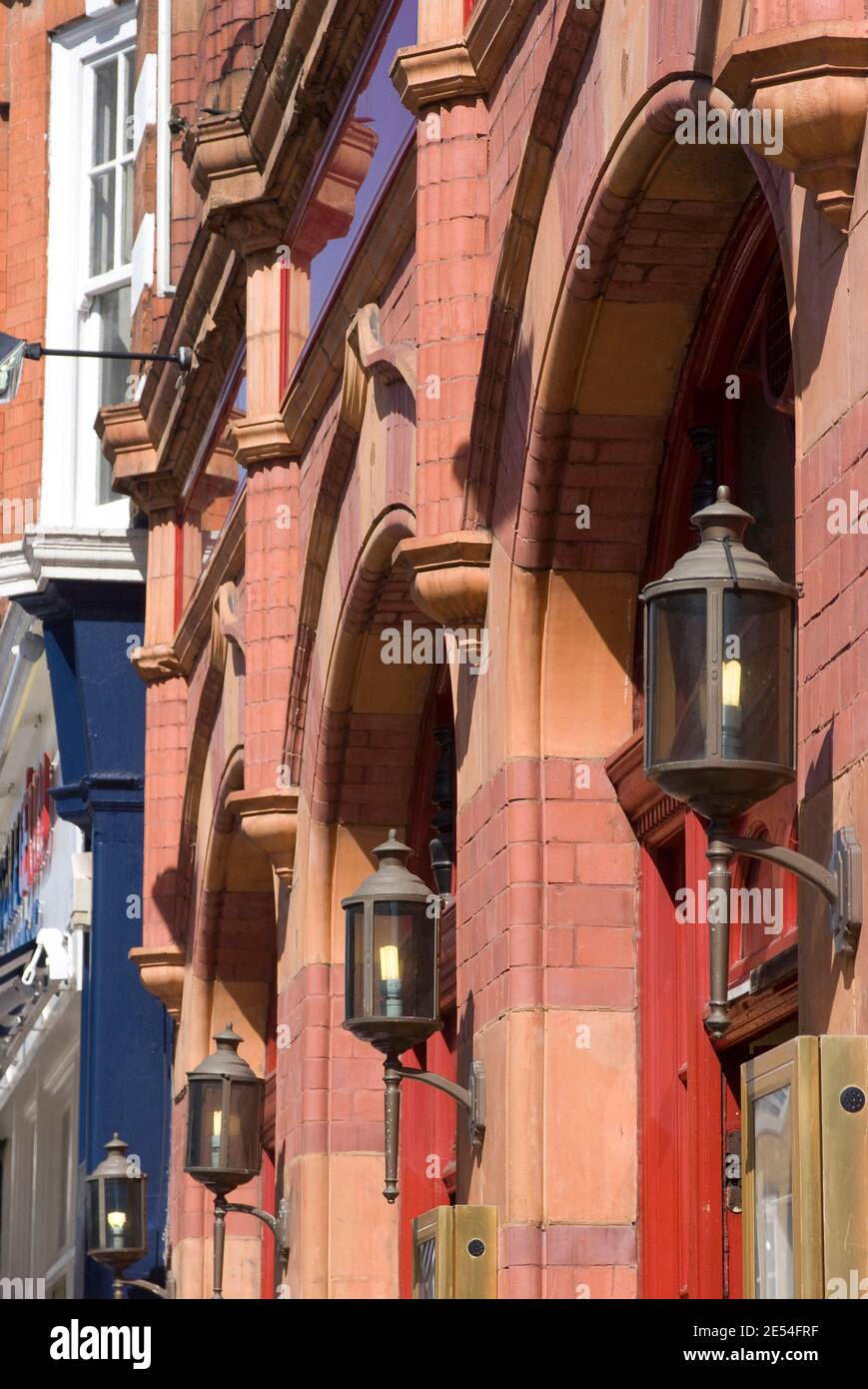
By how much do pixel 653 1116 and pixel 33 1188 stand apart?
1734 cm

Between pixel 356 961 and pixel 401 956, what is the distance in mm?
189

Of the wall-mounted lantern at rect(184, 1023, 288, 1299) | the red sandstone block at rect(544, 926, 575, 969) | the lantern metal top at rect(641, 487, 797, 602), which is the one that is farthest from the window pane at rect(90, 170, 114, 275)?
the lantern metal top at rect(641, 487, 797, 602)

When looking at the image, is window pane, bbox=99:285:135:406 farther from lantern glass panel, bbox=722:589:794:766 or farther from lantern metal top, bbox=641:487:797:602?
lantern glass panel, bbox=722:589:794:766

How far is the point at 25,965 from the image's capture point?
22047 mm

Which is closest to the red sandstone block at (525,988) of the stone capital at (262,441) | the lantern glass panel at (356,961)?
the lantern glass panel at (356,961)

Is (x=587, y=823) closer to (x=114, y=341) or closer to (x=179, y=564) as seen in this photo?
(x=179, y=564)

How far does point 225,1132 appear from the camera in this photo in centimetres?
1267

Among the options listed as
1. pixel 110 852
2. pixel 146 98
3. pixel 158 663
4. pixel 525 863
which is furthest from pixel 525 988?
pixel 146 98

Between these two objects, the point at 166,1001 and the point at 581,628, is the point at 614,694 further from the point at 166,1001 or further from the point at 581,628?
the point at 166,1001

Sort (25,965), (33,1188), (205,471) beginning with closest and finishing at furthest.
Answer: (205,471) < (25,965) < (33,1188)

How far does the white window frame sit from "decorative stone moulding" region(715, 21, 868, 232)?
14680mm

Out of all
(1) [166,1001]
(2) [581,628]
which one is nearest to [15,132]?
(1) [166,1001]

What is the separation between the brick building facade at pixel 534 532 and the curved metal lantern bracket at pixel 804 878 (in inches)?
3.7

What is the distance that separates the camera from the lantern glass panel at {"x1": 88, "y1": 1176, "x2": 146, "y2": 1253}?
49.3 ft
